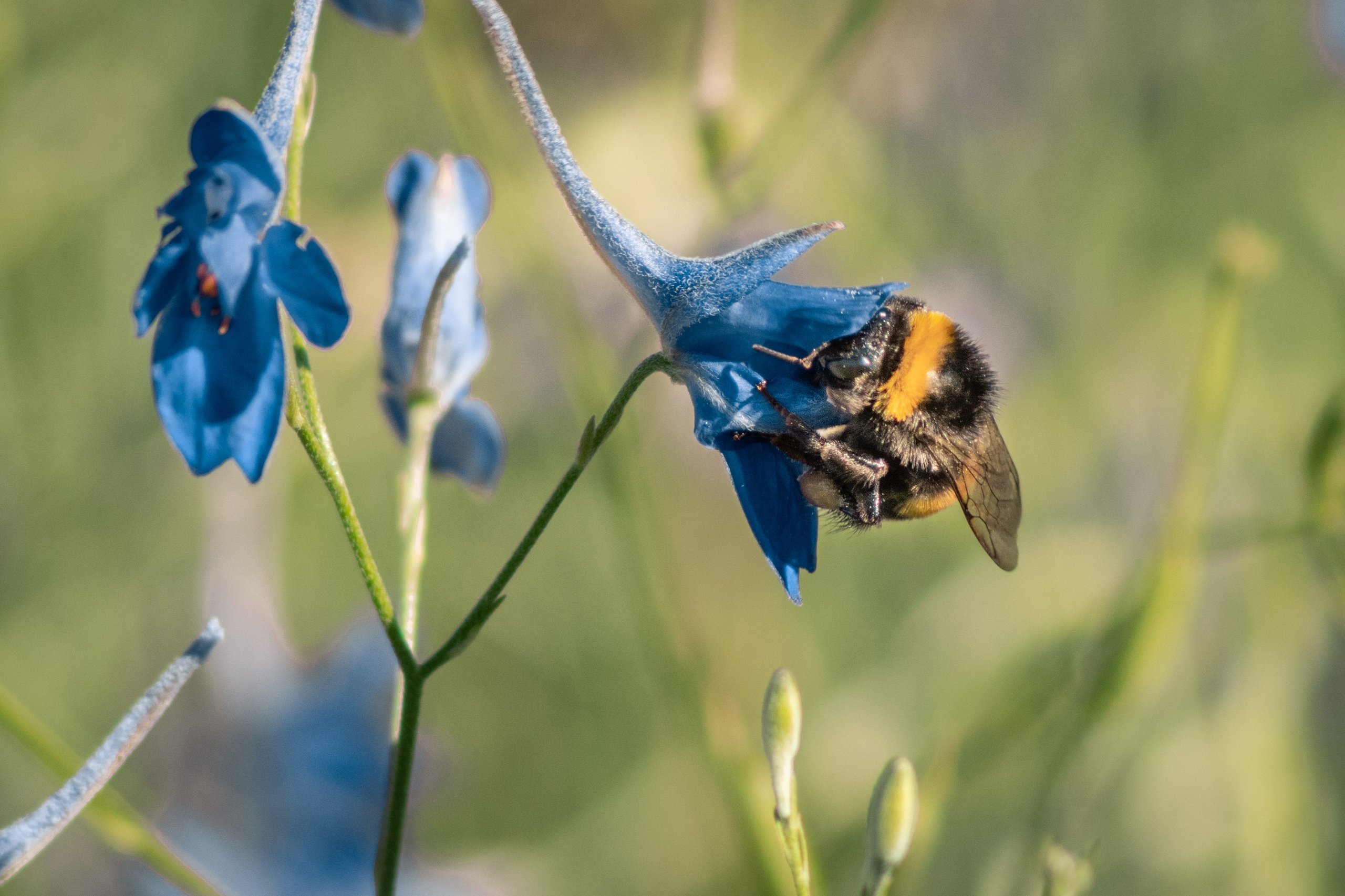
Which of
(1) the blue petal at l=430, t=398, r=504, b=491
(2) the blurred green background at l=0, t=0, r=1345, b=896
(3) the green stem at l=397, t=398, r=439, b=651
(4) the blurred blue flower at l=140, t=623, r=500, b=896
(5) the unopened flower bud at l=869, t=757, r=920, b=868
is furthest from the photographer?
→ (2) the blurred green background at l=0, t=0, r=1345, b=896

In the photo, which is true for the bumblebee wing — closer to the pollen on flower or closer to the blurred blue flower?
the pollen on flower

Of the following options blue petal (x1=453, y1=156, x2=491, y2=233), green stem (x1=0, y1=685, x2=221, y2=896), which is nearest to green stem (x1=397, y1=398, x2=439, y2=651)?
blue petal (x1=453, y1=156, x2=491, y2=233)

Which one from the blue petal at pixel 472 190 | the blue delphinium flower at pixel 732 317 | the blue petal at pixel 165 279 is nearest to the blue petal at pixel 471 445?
the blue petal at pixel 472 190

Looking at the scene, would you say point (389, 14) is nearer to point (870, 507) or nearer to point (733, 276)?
point (733, 276)

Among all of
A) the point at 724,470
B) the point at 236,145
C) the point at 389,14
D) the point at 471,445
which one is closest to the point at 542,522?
the point at 236,145

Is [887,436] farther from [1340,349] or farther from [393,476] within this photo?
[1340,349]
